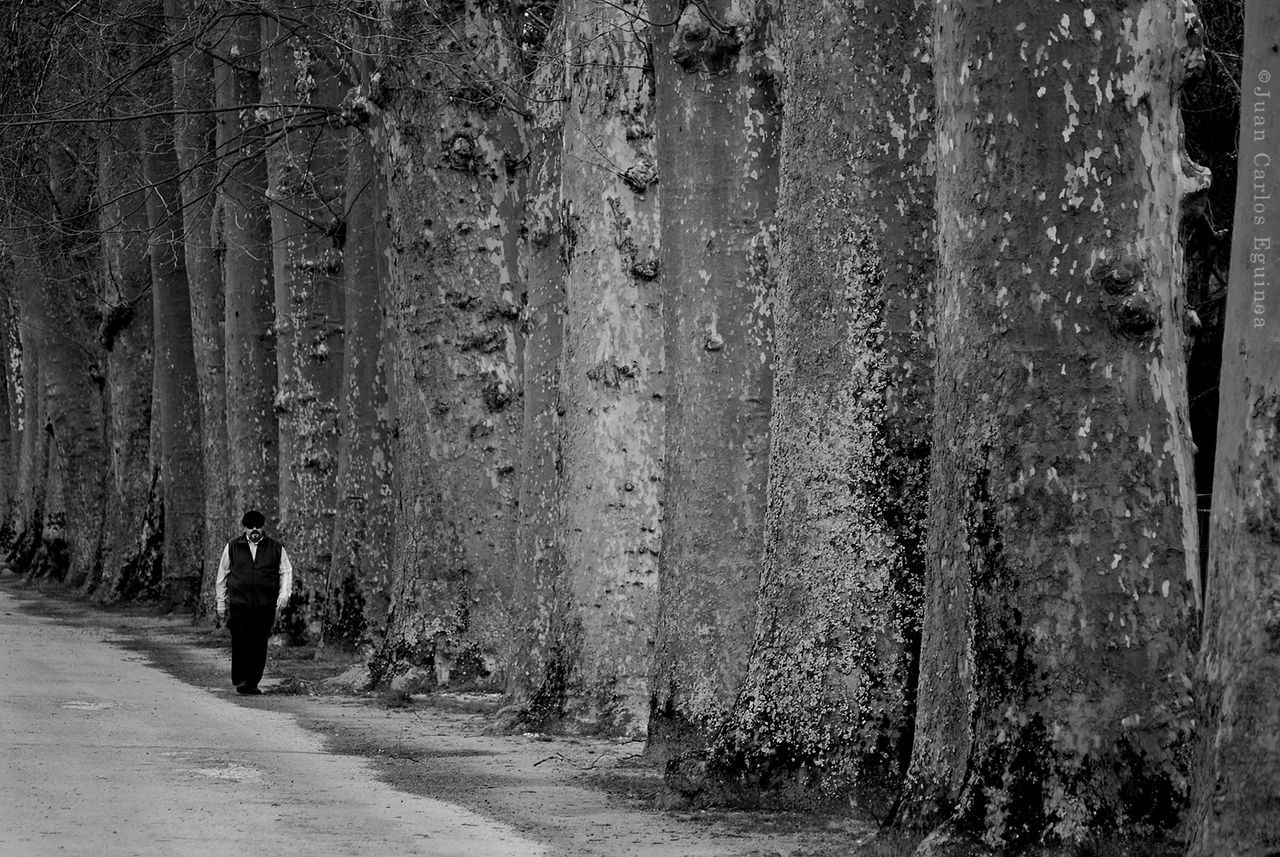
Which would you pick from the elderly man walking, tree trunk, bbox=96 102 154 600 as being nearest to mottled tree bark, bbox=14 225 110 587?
tree trunk, bbox=96 102 154 600

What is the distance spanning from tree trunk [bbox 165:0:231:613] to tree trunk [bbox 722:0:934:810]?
58.1ft

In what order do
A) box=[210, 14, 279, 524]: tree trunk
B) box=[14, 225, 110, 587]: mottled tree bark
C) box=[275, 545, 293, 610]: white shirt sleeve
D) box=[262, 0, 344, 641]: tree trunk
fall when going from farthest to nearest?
box=[14, 225, 110, 587]: mottled tree bark, box=[210, 14, 279, 524]: tree trunk, box=[262, 0, 344, 641]: tree trunk, box=[275, 545, 293, 610]: white shirt sleeve

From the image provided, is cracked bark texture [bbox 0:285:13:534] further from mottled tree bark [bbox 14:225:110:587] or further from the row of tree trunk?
the row of tree trunk

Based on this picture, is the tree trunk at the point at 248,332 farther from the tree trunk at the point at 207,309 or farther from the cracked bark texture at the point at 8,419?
the cracked bark texture at the point at 8,419

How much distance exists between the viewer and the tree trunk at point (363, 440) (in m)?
20.7

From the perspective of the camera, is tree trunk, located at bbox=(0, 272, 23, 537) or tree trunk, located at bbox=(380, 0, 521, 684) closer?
tree trunk, located at bbox=(380, 0, 521, 684)

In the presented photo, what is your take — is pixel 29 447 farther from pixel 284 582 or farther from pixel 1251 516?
pixel 1251 516

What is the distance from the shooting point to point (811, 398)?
10258 mm

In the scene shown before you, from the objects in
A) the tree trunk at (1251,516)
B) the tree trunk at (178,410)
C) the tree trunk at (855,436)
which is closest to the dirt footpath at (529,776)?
the tree trunk at (855,436)

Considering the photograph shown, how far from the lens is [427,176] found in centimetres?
1758

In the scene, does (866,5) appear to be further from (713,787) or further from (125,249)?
(125,249)

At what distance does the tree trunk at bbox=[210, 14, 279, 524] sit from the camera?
2567cm

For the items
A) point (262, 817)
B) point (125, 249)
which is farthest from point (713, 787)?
point (125, 249)

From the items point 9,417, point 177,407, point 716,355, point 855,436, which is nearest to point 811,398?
point 855,436
